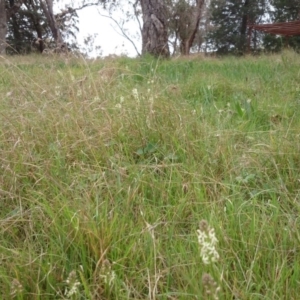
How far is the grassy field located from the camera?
111 cm

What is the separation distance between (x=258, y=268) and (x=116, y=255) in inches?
17.0

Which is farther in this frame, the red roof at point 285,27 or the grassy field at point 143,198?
the red roof at point 285,27

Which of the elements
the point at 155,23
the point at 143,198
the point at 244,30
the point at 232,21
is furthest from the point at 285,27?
the point at 232,21

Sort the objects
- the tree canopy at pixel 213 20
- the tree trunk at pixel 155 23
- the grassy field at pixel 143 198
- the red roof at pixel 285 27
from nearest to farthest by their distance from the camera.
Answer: the grassy field at pixel 143 198, the red roof at pixel 285 27, the tree trunk at pixel 155 23, the tree canopy at pixel 213 20

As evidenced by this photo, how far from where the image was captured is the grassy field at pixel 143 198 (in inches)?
43.5

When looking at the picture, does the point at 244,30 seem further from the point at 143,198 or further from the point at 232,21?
the point at 143,198

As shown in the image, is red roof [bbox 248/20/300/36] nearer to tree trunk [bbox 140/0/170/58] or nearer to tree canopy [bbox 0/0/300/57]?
tree trunk [bbox 140/0/170/58]

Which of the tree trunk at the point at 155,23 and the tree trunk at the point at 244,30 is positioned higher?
the tree trunk at the point at 244,30

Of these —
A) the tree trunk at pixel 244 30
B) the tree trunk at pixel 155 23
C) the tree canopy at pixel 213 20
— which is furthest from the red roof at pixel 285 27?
the tree trunk at pixel 244 30

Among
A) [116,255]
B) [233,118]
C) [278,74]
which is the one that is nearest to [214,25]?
[278,74]

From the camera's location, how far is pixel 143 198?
58.6 inches

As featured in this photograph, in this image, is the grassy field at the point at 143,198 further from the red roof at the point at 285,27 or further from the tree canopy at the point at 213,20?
the tree canopy at the point at 213,20

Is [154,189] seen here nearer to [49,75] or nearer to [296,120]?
[296,120]

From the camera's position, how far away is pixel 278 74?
4.00 metres
